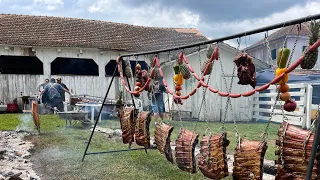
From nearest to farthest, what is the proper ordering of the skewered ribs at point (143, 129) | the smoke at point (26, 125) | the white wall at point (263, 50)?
the skewered ribs at point (143, 129), the smoke at point (26, 125), the white wall at point (263, 50)

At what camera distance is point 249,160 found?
323cm

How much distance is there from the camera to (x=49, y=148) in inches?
335

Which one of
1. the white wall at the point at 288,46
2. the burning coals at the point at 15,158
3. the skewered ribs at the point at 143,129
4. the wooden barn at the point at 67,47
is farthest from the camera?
the white wall at the point at 288,46

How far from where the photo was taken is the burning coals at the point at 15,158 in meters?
5.56

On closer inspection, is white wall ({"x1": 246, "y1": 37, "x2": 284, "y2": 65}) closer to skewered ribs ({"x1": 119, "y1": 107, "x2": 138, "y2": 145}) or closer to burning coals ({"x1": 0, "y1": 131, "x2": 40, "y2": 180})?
burning coals ({"x1": 0, "y1": 131, "x2": 40, "y2": 180})

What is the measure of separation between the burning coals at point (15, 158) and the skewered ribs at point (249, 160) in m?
3.77

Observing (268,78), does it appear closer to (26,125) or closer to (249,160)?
(26,125)

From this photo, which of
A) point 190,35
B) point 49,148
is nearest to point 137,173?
point 49,148

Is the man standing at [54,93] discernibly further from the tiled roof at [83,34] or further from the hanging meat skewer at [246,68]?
the hanging meat skewer at [246,68]

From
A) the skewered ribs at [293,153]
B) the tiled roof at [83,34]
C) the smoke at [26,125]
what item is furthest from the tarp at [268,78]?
the skewered ribs at [293,153]

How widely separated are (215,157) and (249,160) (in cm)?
56

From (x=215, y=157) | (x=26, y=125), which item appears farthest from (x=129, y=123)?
(x=26, y=125)

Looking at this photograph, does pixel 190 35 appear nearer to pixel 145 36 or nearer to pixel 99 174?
pixel 145 36

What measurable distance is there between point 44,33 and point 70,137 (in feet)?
37.4
